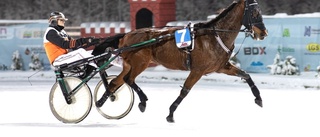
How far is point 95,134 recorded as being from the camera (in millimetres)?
11055

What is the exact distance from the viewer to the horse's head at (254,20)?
39.6 ft

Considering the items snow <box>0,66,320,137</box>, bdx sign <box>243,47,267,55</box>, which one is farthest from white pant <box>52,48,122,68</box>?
bdx sign <box>243,47,267,55</box>

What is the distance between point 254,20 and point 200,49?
0.90 meters

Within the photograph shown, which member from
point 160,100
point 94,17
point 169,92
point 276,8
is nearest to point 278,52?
point 169,92

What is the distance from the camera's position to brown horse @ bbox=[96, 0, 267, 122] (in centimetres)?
1208

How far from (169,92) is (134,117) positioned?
4702mm

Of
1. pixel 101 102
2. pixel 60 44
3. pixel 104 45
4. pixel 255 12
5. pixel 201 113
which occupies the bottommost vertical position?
pixel 201 113

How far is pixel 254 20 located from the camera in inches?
476

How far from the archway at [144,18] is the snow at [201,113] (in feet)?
17.1

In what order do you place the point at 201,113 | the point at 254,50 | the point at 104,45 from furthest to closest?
1. the point at 254,50
2. the point at 201,113
3. the point at 104,45

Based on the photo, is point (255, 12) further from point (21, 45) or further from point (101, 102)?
point (21, 45)

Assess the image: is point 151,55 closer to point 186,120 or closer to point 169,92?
point 186,120

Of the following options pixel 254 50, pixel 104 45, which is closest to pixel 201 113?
pixel 104 45

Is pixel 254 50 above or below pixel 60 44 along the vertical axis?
below
